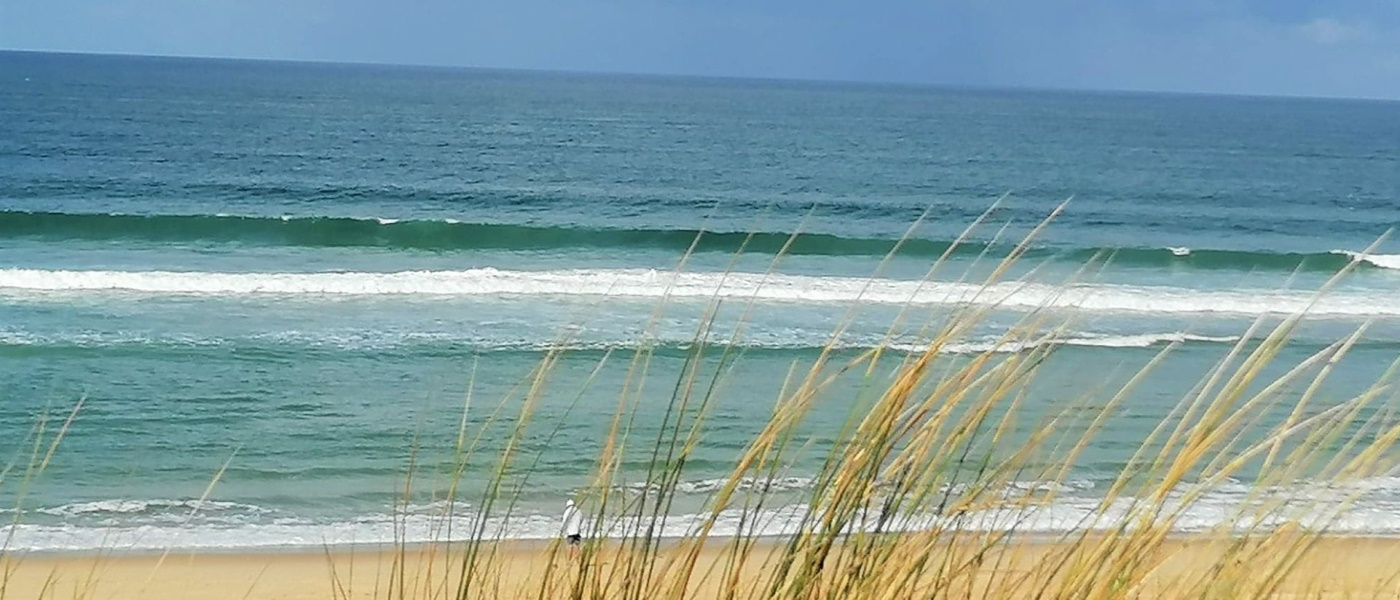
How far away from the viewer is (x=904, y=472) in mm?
2574

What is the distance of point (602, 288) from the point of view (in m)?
18.5

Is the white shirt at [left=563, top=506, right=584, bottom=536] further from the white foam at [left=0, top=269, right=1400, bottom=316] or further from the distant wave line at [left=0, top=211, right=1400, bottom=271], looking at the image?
the distant wave line at [left=0, top=211, right=1400, bottom=271]

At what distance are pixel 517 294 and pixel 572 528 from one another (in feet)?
46.7

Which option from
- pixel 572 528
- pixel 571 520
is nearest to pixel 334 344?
pixel 572 528

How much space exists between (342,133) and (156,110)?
15897 millimetres

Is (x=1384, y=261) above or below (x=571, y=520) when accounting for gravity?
below

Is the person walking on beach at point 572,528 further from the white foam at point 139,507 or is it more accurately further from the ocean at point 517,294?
the white foam at point 139,507

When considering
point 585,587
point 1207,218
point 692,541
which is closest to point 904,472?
point 692,541

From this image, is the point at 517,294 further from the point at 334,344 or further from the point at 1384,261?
the point at 1384,261

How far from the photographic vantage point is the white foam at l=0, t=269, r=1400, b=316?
16.9m

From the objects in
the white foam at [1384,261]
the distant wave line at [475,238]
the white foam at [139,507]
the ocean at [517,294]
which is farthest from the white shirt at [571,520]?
the white foam at [1384,261]

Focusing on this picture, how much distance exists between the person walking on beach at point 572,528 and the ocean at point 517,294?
319 millimetres

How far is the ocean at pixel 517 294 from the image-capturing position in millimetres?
8109

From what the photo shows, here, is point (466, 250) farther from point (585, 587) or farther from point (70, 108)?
point (70, 108)
